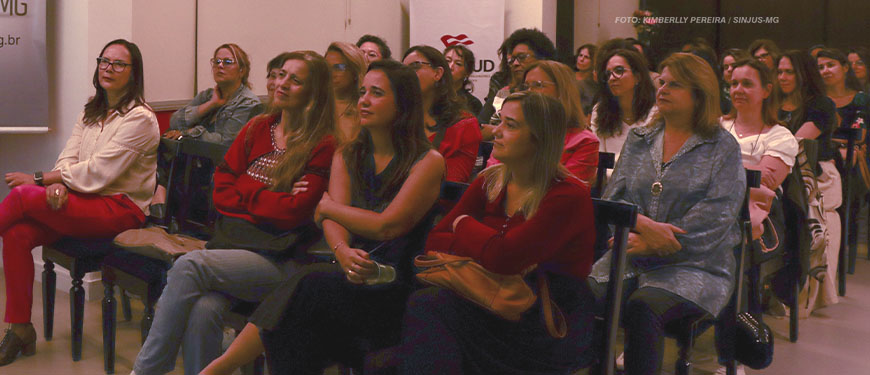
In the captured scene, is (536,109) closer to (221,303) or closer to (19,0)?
(221,303)

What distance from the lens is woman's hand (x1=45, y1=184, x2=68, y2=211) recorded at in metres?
3.60

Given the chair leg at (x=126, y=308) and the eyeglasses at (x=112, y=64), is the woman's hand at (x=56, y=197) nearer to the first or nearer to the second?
the eyeglasses at (x=112, y=64)

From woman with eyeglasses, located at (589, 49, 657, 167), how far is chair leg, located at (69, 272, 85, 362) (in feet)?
7.56

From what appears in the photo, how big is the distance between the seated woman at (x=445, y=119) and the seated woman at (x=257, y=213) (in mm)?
660

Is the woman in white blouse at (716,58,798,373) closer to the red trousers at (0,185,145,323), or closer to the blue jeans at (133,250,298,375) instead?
the blue jeans at (133,250,298,375)

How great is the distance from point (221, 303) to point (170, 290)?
0.54ft

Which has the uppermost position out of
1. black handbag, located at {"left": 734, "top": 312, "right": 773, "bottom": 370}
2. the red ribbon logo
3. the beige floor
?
the red ribbon logo

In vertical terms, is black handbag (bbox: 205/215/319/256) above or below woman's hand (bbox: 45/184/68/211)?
below

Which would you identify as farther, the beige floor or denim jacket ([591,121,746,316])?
the beige floor

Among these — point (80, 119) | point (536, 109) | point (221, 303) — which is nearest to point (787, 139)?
point (536, 109)

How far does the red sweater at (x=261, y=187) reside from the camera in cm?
290

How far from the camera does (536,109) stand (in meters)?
2.39

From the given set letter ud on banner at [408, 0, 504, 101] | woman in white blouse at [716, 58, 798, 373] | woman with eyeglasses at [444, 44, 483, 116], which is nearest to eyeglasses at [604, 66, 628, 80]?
woman in white blouse at [716, 58, 798, 373]

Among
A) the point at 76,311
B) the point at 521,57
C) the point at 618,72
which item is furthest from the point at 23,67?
the point at 618,72
